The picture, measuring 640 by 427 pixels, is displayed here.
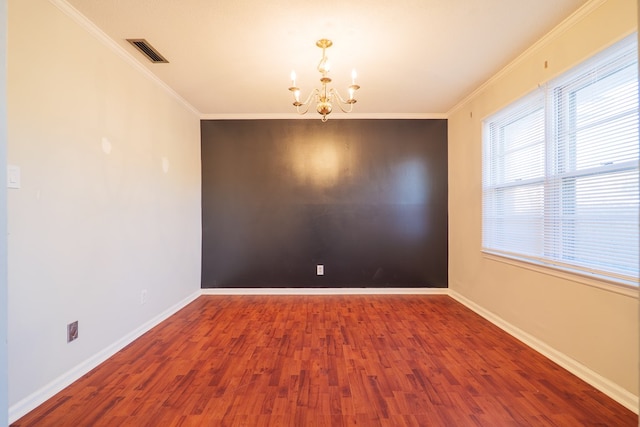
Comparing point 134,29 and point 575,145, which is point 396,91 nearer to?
point 575,145

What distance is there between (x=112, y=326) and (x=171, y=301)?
0.97m

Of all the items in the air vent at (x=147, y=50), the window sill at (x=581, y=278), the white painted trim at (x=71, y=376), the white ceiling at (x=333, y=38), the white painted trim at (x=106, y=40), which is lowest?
the white painted trim at (x=71, y=376)

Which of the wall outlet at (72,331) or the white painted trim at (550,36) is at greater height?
the white painted trim at (550,36)

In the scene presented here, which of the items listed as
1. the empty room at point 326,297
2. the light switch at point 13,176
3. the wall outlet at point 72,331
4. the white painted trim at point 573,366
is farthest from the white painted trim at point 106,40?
the white painted trim at point 573,366

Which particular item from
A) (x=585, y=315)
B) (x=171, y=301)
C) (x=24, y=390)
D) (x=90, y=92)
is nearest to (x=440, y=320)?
(x=585, y=315)

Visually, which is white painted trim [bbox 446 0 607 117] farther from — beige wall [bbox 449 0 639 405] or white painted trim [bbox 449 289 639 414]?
white painted trim [bbox 449 289 639 414]

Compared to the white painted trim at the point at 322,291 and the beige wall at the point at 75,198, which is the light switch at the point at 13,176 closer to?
the beige wall at the point at 75,198

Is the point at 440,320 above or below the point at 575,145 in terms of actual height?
below

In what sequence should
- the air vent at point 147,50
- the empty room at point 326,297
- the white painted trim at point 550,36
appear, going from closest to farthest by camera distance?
1. the empty room at point 326,297
2. the white painted trim at point 550,36
3. the air vent at point 147,50

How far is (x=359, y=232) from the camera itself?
13.6 feet

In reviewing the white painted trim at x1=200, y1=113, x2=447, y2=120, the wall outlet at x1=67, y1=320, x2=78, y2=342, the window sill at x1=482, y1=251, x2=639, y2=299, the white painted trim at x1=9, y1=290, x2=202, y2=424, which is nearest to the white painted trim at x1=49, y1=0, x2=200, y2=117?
the white painted trim at x1=200, y1=113, x2=447, y2=120

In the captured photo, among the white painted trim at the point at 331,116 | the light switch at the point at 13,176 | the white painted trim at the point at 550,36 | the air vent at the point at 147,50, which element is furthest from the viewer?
the white painted trim at the point at 331,116

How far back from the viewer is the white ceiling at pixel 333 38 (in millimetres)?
1958

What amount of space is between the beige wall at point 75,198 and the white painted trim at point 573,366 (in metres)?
3.49
